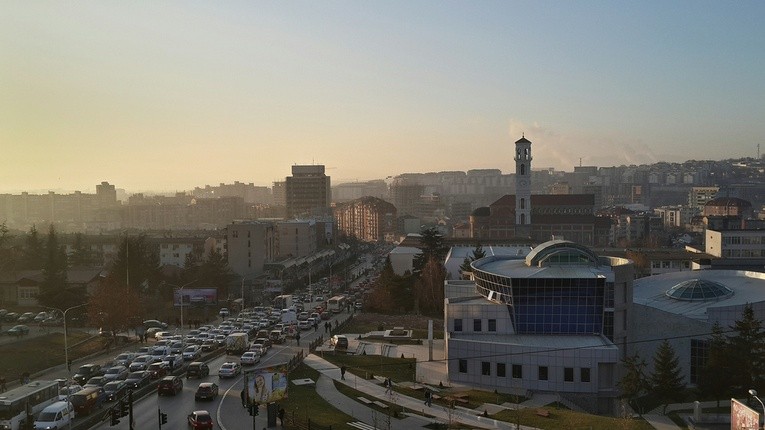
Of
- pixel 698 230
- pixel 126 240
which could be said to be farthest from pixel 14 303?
pixel 698 230

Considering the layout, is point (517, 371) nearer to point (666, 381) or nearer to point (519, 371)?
point (519, 371)

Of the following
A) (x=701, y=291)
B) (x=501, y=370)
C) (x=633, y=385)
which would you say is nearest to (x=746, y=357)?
(x=633, y=385)

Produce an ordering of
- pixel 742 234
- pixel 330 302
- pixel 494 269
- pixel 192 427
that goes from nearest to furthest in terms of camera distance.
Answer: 1. pixel 192 427
2. pixel 494 269
3. pixel 330 302
4. pixel 742 234

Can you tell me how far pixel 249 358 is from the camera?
1583 inches

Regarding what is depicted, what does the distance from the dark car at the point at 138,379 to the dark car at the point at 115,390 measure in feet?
2.17

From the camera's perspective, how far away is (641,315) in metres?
42.8

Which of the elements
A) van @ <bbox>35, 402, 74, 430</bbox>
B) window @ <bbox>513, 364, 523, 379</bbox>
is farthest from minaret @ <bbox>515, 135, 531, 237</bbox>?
van @ <bbox>35, 402, 74, 430</bbox>

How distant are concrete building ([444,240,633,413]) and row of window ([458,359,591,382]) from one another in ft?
0.17

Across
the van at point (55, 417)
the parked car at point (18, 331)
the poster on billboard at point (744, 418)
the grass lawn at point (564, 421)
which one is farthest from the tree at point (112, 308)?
the poster on billboard at point (744, 418)

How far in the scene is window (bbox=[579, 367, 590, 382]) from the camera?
36.8m

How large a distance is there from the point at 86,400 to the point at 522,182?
8288 cm

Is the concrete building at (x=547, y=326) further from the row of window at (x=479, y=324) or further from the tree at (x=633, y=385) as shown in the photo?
the tree at (x=633, y=385)

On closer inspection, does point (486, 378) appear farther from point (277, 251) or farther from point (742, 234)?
point (277, 251)

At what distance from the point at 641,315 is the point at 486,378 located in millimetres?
11608
